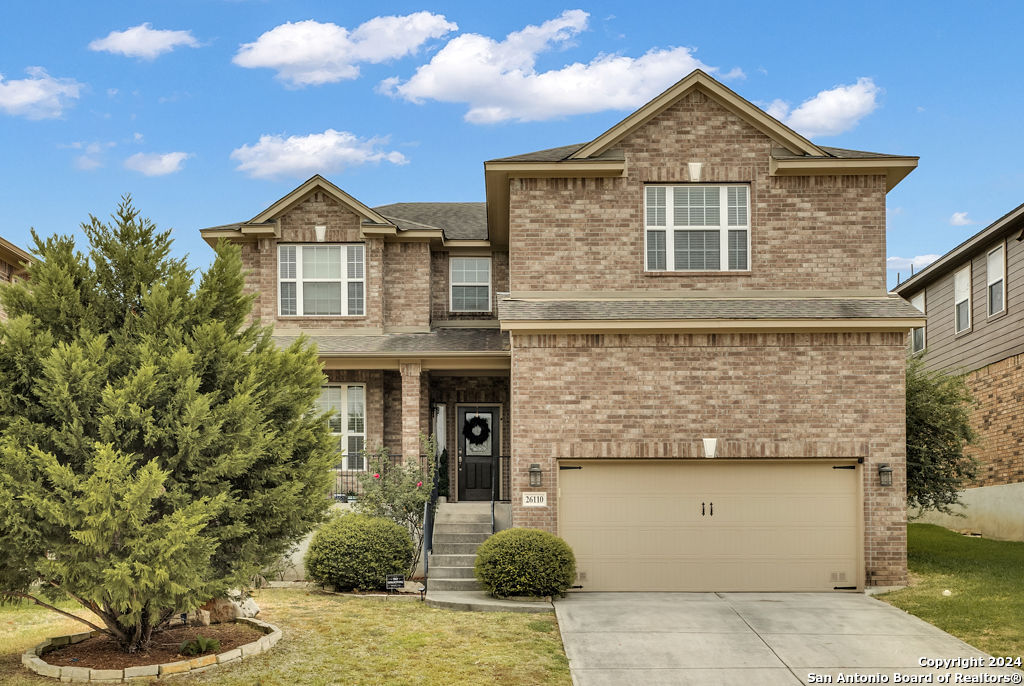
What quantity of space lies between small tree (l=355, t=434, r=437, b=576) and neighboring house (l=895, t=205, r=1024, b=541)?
11.2 metres

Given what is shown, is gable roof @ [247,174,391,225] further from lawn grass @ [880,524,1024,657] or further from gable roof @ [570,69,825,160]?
lawn grass @ [880,524,1024,657]

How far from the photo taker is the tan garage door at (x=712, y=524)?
568 inches

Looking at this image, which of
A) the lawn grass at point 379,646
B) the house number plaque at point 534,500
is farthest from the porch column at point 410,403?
the lawn grass at point 379,646

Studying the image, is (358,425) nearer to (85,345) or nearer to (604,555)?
(604,555)

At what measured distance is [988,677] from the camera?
9.16 m

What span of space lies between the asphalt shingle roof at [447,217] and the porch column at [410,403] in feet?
11.2

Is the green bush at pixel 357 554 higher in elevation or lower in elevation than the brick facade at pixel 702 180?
lower

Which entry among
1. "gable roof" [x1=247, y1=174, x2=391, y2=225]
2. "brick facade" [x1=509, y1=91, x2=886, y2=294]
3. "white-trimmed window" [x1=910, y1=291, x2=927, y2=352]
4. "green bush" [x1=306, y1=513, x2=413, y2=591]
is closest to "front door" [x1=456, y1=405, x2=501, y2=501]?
"gable roof" [x1=247, y1=174, x2=391, y2=225]

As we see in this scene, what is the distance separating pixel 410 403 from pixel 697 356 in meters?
6.19

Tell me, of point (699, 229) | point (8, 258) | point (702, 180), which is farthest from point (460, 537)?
point (8, 258)

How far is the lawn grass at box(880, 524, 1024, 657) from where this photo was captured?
35.5 ft

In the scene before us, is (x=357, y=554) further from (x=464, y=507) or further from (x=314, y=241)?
(x=314, y=241)

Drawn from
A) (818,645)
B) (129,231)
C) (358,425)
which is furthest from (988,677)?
(358,425)

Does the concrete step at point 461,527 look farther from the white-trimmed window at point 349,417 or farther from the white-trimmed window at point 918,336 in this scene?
the white-trimmed window at point 918,336
